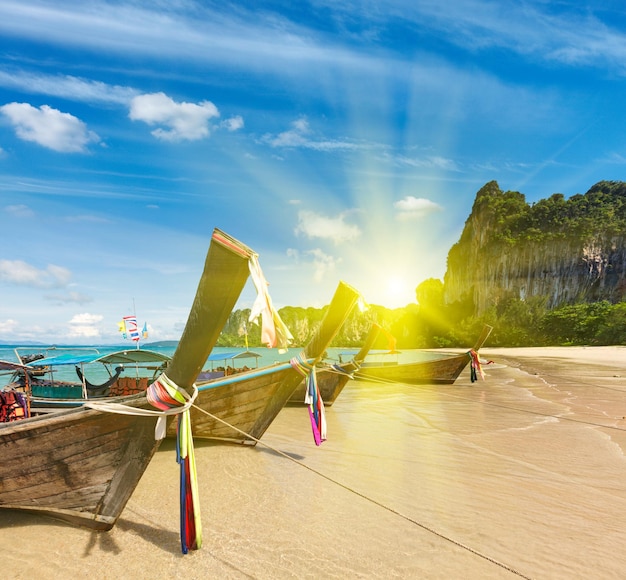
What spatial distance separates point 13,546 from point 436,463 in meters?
A: 6.50

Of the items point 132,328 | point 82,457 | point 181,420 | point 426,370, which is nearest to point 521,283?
point 426,370

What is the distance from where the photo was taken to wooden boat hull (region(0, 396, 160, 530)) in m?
4.34

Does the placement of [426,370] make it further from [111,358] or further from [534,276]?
[534,276]

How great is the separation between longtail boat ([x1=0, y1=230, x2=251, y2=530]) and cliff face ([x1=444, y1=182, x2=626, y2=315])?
76.2 meters

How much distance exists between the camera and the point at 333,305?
6363 mm

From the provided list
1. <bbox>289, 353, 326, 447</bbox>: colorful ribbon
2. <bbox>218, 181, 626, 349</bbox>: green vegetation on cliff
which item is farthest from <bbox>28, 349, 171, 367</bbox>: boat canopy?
<bbox>218, 181, 626, 349</bbox>: green vegetation on cliff

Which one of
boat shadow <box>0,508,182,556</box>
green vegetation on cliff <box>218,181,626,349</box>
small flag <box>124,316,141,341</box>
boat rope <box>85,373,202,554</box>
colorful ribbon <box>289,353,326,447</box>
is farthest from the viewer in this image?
green vegetation on cliff <box>218,181,626,349</box>

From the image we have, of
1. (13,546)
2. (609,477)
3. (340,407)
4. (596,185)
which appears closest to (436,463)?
(609,477)

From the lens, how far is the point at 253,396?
7352 millimetres

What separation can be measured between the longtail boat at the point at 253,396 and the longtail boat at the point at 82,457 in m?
2.28

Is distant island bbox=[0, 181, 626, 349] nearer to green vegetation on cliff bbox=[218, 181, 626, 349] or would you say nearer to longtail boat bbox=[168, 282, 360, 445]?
green vegetation on cliff bbox=[218, 181, 626, 349]

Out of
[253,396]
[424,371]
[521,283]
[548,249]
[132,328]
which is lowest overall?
[424,371]

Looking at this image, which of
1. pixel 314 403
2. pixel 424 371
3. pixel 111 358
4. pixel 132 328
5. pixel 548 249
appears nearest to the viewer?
pixel 314 403

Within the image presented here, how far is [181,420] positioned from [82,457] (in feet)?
4.32
